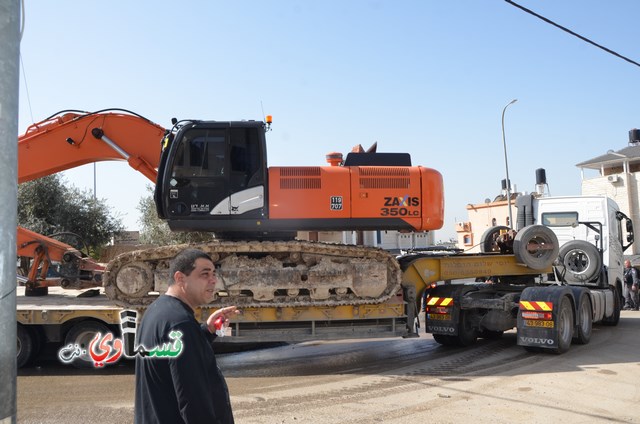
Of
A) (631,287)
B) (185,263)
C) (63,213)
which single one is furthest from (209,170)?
(63,213)

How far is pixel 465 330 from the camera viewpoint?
438 inches

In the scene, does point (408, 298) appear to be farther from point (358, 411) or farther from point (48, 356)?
point (48, 356)

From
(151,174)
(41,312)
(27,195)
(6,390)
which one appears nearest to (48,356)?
(41,312)

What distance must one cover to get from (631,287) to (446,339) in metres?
10.4

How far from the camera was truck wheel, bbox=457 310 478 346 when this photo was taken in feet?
36.4

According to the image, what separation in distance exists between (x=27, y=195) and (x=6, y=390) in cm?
2528

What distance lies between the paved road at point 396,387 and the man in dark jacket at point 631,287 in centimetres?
786

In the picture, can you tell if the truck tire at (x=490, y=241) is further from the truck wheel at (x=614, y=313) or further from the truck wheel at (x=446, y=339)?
the truck wheel at (x=614, y=313)

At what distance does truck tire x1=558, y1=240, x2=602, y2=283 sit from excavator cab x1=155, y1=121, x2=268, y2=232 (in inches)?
294

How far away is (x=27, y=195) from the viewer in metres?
25.3

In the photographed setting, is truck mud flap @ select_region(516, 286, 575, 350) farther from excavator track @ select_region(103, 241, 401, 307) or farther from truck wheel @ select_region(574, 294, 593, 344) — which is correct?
excavator track @ select_region(103, 241, 401, 307)

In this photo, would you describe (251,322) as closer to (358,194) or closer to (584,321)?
(358,194)

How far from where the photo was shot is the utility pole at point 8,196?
2785mm

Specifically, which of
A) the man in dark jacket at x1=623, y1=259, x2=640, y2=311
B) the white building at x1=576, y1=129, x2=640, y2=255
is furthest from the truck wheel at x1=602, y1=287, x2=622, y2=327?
the white building at x1=576, y1=129, x2=640, y2=255
